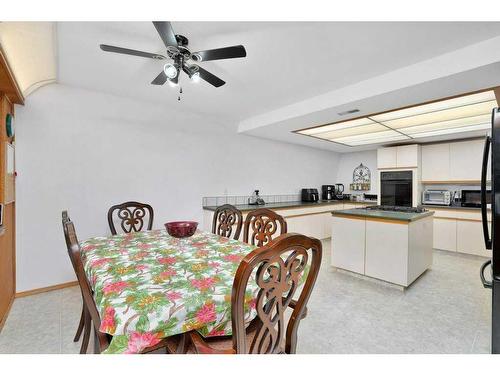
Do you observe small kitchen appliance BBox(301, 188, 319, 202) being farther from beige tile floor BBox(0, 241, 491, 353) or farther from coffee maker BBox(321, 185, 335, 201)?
beige tile floor BBox(0, 241, 491, 353)

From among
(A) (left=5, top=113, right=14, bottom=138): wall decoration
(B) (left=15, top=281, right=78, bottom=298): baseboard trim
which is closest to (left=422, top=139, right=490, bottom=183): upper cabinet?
(B) (left=15, top=281, right=78, bottom=298): baseboard trim

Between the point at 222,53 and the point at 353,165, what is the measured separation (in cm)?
509

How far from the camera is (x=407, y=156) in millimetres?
4371

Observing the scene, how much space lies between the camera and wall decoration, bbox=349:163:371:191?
5484mm

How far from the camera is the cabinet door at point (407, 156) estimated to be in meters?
4.27

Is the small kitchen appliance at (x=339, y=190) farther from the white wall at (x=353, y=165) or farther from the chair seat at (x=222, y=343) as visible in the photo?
the chair seat at (x=222, y=343)

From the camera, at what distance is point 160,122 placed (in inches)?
124

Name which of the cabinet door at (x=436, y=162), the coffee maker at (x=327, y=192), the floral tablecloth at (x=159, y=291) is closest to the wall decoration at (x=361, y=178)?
the coffee maker at (x=327, y=192)

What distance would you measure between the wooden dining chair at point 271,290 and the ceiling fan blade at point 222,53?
48.0 inches

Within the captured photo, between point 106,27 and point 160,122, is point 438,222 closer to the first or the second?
point 160,122

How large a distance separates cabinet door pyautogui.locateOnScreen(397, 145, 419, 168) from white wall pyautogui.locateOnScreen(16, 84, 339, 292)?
10.5 feet

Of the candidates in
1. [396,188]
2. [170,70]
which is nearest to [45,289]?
[170,70]
